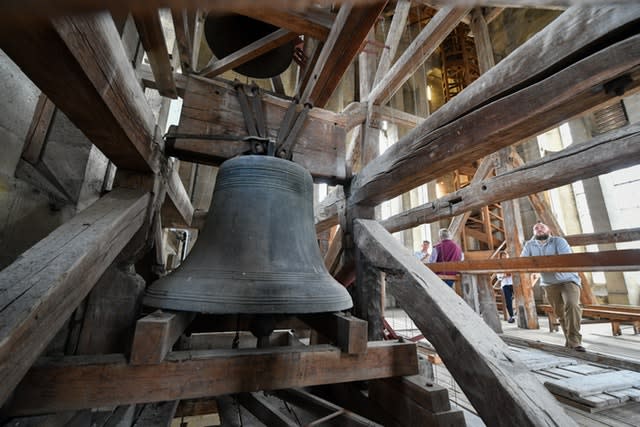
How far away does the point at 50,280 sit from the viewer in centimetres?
75

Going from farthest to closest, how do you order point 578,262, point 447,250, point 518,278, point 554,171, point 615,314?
point 518,278, point 447,250, point 615,314, point 578,262, point 554,171

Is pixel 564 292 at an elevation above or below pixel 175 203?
below

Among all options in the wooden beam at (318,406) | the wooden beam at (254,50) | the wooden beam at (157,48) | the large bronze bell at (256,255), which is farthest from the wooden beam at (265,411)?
the wooden beam at (254,50)

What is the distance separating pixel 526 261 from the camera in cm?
253

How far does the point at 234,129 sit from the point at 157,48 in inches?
19.4

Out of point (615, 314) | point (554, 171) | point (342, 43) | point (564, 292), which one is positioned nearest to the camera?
point (342, 43)

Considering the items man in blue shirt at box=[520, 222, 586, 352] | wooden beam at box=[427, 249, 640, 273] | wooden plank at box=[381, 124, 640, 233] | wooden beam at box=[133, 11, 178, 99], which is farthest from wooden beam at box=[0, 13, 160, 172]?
man in blue shirt at box=[520, 222, 586, 352]

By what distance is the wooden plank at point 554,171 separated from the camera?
1.54m

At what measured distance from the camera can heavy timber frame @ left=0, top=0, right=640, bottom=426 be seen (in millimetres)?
647

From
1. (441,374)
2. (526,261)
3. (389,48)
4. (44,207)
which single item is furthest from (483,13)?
(44,207)

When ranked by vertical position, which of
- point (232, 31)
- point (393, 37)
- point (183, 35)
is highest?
point (393, 37)

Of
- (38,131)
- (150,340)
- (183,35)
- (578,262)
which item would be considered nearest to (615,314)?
(578,262)

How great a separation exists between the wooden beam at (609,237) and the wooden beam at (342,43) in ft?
11.5

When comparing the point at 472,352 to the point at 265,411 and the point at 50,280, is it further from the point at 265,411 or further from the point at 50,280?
the point at 50,280
